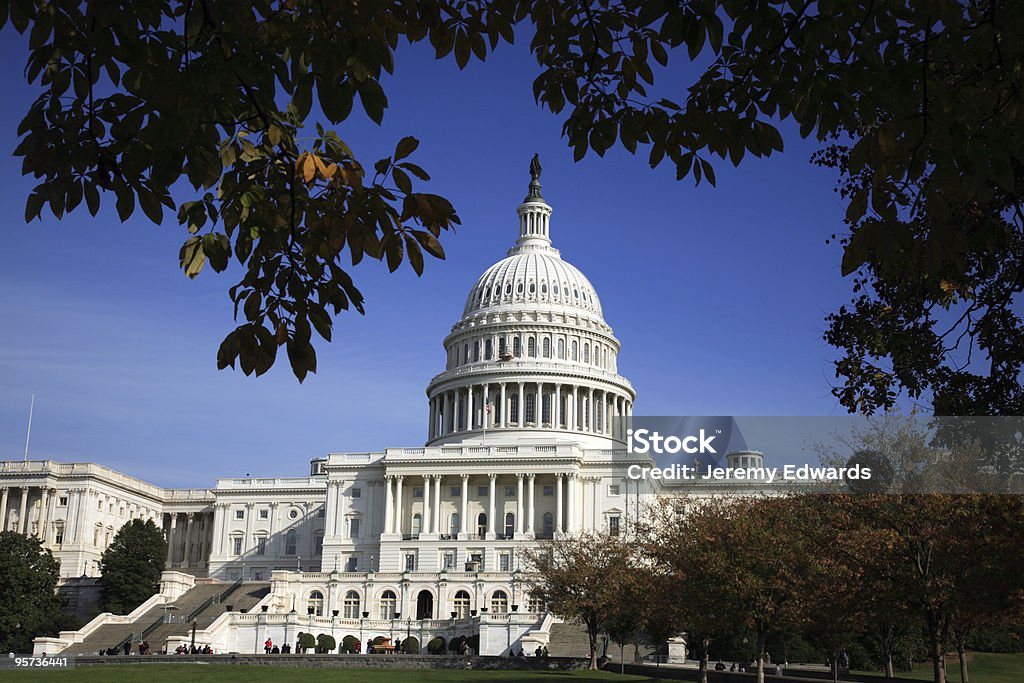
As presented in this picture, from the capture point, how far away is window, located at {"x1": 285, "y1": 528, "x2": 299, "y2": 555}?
138 m

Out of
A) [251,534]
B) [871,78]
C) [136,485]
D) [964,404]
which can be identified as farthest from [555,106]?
[136,485]

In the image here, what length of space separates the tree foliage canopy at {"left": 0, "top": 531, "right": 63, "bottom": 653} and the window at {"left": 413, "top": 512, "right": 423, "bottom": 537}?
3462 cm

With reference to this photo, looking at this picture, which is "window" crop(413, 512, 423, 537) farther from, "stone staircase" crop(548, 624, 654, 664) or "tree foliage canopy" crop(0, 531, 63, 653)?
"stone staircase" crop(548, 624, 654, 664)

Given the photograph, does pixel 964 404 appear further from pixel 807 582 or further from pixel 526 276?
pixel 526 276

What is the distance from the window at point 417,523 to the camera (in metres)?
122

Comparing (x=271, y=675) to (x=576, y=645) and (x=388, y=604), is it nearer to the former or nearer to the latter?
(x=576, y=645)

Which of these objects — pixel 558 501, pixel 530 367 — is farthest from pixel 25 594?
pixel 530 367

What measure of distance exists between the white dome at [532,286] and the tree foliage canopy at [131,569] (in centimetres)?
5177

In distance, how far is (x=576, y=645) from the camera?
81375 millimetres

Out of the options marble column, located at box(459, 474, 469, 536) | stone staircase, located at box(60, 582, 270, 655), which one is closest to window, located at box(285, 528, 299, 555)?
stone staircase, located at box(60, 582, 270, 655)

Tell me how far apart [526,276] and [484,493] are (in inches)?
1448

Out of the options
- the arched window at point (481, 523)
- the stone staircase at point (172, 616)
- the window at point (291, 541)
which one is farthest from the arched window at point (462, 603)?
the window at point (291, 541)

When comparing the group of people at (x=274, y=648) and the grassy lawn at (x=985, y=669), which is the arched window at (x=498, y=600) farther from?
the grassy lawn at (x=985, y=669)

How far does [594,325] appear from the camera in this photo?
14725 centimetres
